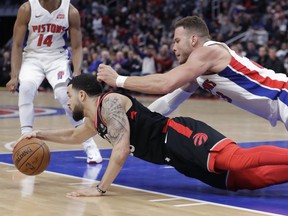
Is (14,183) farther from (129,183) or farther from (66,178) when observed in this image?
(129,183)

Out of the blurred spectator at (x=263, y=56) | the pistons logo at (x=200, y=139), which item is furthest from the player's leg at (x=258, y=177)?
the blurred spectator at (x=263, y=56)

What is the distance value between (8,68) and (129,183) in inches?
741

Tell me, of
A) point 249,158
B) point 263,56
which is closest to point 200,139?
point 249,158

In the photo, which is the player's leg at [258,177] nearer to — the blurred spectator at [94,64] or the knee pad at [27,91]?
the knee pad at [27,91]

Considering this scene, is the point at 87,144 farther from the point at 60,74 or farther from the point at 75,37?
the point at 75,37

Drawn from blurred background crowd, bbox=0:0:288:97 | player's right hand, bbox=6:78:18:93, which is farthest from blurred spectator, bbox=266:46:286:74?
player's right hand, bbox=6:78:18:93

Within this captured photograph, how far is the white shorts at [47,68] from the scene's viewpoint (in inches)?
284

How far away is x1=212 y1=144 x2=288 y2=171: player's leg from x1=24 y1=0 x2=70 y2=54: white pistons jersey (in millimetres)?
2917

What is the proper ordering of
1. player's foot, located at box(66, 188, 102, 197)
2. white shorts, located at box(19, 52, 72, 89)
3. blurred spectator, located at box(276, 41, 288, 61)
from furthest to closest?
blurred spectator, located at box(276, 41, 288, 61) < white shorts, located at box(19, 52, 72, 89) < player's foot, located at box(66, 188, 102, 197)

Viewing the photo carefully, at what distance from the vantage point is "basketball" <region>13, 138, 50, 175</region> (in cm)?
541

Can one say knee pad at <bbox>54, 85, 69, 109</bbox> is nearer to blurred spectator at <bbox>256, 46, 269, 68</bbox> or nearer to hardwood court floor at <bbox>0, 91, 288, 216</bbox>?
hardwood court floor at <bbox>0, 91, 288, 216</bbox>

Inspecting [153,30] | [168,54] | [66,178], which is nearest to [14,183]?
[66,178]

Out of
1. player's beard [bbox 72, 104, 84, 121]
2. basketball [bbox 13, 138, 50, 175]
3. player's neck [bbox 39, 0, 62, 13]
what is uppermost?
player's neck [bbox 39, 0, 62, 13]

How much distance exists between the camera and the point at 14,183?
18.6 ft
